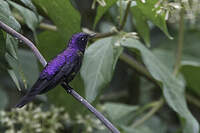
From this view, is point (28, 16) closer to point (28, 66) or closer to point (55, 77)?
point (55, 77)

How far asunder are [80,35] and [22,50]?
1207mm

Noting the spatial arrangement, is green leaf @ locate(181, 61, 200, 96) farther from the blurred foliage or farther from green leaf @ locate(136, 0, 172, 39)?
green leaf @ locate(136, 0, 172, 39)

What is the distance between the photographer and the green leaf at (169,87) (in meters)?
1.67

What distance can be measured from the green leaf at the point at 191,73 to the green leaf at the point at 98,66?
25.7 inches

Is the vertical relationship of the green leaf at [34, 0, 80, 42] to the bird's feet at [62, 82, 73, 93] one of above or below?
above

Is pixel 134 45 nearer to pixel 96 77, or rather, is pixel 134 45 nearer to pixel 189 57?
pixel 96 77

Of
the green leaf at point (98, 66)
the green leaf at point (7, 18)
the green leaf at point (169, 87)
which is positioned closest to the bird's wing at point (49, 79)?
the green leaf at point (7, 18)

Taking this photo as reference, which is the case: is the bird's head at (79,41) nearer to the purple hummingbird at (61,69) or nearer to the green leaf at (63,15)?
the purple hummingbird at (61,69)

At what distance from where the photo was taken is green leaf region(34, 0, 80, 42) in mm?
1435

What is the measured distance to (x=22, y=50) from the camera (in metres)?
2.54

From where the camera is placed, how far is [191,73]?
7.46ft

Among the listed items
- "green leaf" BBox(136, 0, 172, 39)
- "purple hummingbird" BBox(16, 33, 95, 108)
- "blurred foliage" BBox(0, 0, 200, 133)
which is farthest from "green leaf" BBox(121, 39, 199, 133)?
"purple hummingbird" BBox(16, 33, 95, 108)

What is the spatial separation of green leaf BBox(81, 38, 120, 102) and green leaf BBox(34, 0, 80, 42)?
0.15 meters

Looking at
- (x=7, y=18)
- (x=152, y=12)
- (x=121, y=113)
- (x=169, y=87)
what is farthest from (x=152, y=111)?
(x=7, y=18)
